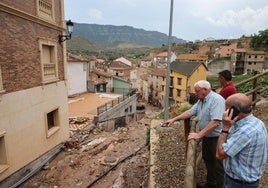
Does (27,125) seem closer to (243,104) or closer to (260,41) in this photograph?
(243,104)

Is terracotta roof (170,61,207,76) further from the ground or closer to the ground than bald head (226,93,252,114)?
closer to the ground

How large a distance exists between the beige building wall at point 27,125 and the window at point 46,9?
2.88 m

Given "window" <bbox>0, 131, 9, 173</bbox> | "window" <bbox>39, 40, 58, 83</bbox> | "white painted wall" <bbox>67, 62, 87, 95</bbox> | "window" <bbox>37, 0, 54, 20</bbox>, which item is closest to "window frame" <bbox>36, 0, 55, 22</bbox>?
"window" <bbox>37, 0, 54, 20</bbox>

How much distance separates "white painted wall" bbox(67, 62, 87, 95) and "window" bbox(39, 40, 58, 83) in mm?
12225

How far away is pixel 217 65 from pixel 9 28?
148 feet

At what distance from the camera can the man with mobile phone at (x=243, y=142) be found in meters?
2.17

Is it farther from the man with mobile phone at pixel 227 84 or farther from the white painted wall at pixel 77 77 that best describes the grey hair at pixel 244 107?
the white painted wall at pixel 77 77

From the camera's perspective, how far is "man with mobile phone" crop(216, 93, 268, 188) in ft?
7.13

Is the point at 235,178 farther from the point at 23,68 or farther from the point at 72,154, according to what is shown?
the point at 72,154

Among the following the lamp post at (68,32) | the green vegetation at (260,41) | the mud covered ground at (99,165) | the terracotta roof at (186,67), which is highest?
the green vegetation at (260,41)

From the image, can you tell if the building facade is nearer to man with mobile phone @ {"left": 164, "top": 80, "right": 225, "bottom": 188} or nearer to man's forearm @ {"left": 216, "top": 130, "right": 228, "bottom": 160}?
man with mobile phone @ {"left": 164, "top": 80, "right": 225, "bottom": 188}

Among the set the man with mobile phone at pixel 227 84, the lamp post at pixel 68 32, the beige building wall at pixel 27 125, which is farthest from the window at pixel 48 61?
the man with mobile phone at pixel 227 84

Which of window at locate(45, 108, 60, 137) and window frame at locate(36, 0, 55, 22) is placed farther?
window at locate(45, 108, 60, 137)

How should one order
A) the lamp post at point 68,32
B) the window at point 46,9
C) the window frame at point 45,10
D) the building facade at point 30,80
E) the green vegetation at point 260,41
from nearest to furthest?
the building facade at point 30,80 < the window frame at point 45,10 < the window at point 46,9 < the lamp post at point 68,32 < the green vegetation at point 260,41
